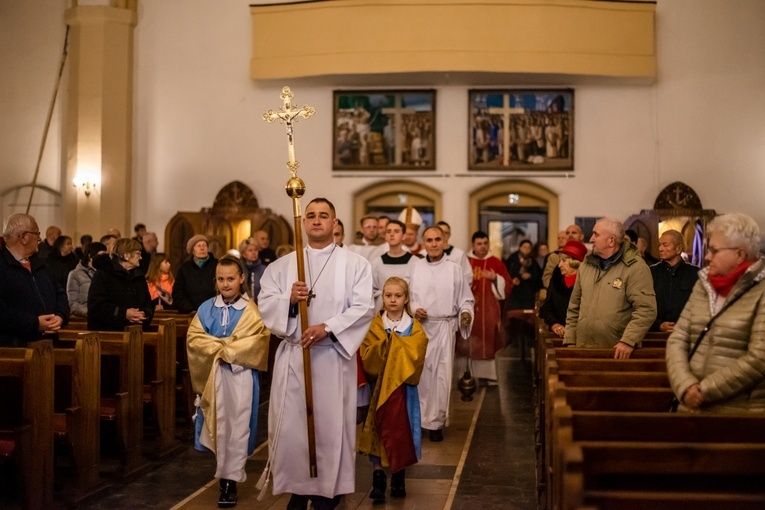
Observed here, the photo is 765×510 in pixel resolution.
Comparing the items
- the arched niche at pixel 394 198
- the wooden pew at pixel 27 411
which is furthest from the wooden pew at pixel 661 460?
the arched niche at pixel 394 198

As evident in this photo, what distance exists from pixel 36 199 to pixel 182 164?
287 centimetres

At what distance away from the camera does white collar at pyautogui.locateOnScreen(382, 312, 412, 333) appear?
7.28m

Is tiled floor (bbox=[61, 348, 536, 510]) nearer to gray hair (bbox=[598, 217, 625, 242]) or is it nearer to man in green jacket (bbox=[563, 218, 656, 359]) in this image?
man in green jacket (bbox=[563, 218, 656, 359])

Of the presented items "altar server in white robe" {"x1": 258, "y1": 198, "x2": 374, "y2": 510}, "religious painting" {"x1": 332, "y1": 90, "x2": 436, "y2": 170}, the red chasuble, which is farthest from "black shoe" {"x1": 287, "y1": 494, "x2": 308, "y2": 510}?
"religious painting" {"x1": 332, "y1": 90, "x2": 436, "y2": 170}

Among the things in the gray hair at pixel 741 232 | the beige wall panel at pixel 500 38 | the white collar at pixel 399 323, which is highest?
the beige wall panel at pixel 500 38

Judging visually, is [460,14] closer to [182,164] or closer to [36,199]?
[182,164]

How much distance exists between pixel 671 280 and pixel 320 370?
3877 millimetres

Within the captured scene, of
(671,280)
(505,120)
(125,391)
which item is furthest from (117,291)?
(505,120)

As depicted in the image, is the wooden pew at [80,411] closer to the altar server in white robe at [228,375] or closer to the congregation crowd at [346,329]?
the congregation crowd at [346,329]

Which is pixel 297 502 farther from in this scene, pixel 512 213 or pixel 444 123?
pixel 512 213

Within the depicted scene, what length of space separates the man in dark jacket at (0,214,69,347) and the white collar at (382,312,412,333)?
2.33 meters

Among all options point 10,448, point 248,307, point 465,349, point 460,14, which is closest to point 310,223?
point 248,307

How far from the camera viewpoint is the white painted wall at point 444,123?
677 inches

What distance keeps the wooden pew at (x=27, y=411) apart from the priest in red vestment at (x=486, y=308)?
22.1 feet
